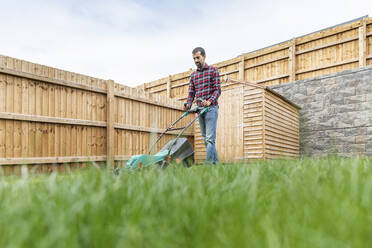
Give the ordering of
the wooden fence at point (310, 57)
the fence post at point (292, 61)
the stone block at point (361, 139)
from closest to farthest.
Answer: the stone block at point (361, 139), the wooden fence at point (310, 57), the fence post at point (292, 61)

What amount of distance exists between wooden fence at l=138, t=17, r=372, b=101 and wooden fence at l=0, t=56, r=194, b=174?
10.8ft

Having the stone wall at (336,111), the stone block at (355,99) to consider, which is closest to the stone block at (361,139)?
the stone wall at (336,111)

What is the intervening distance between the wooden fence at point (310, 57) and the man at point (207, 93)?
3483mm

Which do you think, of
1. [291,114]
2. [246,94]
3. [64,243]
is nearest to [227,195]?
[64,243]

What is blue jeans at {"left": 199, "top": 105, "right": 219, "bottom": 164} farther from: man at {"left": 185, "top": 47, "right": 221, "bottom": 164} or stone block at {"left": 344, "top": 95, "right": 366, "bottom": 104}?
stone block at {"left": 344, "top": 95, "right": 366, "bottom": 104}

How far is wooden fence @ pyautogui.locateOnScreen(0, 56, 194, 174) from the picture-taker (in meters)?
4.68

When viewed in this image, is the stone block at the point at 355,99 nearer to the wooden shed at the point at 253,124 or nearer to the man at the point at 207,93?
the wooden shed at the point at 253,124

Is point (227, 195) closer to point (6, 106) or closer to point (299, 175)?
point (299, 175)

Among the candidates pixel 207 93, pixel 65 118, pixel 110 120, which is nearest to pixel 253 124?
pixel 207 93

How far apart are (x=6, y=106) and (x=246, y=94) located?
5897 mm

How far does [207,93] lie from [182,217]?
403 centimetres

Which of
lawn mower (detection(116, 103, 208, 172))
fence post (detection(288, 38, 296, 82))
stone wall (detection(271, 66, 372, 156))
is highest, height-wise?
fence post (detection(288, 38, 296, 82))

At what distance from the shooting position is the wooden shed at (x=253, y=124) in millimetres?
7211

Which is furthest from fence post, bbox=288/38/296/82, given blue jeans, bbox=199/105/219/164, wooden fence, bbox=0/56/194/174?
blue jeans, bbox=199/105/219/164
